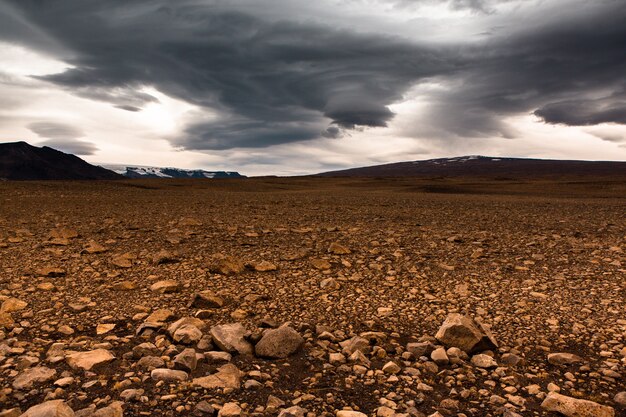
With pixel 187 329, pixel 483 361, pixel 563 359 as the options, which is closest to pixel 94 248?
pixel 187 329

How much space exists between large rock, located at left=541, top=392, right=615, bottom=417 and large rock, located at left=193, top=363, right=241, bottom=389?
2.71 meters

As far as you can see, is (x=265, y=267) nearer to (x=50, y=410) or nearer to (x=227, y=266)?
(x=227, y=266)

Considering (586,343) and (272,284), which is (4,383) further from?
(586,343)

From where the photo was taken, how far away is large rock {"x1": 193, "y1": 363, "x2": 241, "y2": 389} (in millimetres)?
3588

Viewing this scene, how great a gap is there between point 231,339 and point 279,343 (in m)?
0.55

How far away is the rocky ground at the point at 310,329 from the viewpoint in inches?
134

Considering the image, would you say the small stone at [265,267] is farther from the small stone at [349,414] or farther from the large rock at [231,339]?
the small stone at [349,414]

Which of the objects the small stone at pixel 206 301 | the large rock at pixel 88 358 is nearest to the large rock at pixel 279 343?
the small stone at pixel 206 301

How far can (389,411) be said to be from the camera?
10.6 ft

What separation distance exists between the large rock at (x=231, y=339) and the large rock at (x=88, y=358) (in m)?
1.07

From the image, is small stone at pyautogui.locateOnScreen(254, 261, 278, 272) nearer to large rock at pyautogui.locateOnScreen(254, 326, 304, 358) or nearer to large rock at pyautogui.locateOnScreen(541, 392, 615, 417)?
large rock at pyautogui.locateOnScreen(254, 326, 304, 358)

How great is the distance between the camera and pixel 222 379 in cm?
367

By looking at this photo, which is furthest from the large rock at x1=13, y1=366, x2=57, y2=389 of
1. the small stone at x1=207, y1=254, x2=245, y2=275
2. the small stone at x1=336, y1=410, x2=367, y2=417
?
the small stone at x1=207, y1=254, x2=245, y2=275

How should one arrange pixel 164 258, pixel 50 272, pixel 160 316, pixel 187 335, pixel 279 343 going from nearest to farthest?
pixel 279 343 < pixel 187 335 < pixel 160 316 < pixel 50 272 < pixel 164 258
